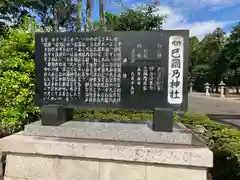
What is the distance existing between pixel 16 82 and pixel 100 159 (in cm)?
272

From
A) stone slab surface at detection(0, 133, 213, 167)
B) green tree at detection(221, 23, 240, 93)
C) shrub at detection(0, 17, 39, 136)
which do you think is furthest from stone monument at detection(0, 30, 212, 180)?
green tree at detection(221, 23, 240, 93)

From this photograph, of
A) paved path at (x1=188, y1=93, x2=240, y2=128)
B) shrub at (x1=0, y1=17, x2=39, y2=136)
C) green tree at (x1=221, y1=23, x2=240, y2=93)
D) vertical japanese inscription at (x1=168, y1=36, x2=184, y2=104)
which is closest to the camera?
vertical japanese inscription at (x1=168, y1=36, x2=184, y2=104)

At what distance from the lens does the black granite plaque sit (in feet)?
11.4

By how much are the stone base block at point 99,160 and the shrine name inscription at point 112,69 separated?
62 cm

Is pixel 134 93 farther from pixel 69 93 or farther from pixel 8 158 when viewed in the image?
pixel 8 158

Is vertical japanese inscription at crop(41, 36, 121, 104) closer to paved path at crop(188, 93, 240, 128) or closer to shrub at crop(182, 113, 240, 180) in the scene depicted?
shrub at crop(182, 113, 240, 180)

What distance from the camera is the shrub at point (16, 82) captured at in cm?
494

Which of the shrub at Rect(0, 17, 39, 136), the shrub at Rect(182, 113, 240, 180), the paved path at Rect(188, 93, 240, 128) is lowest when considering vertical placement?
the paved path at Rect(188, 93, 240, 128)

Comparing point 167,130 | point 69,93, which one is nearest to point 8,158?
point 69,93

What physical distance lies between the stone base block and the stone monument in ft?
0.04

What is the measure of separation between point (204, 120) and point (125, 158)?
4.27 m

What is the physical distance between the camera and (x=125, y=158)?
3.03 m

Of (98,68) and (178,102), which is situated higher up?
(98,68)

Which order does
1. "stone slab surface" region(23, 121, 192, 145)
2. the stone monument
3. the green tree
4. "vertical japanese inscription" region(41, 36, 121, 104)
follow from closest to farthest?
the stone monument
"stone slab surface" region(23, 121, 192, 145)
"vertical japanese inscription" region(41, 36, 121, 104)
the green tree
